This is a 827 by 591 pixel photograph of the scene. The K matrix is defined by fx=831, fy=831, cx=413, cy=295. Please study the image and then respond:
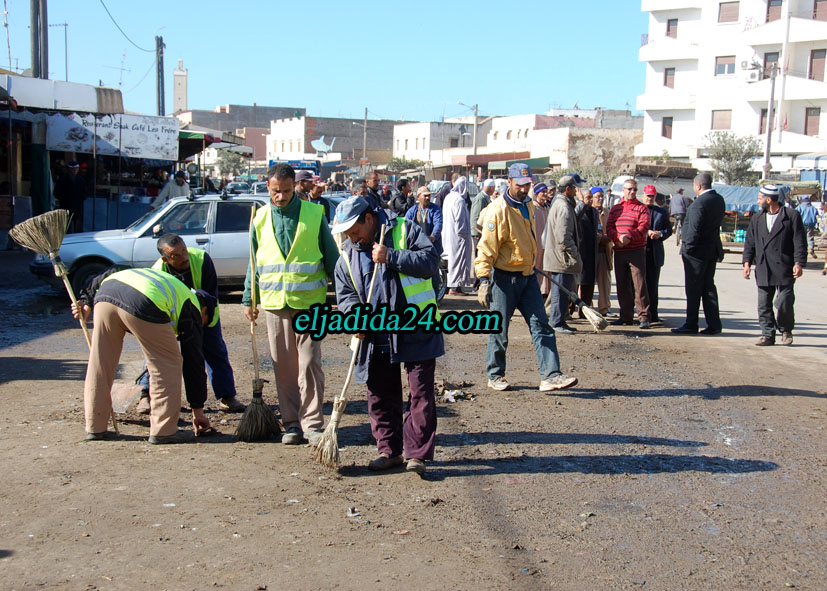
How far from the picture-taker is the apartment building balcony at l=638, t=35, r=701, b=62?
5400cm

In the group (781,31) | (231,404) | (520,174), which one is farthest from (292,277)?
(781,31)

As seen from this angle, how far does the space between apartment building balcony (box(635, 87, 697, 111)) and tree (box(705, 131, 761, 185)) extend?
863cm

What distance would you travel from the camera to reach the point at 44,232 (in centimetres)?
605

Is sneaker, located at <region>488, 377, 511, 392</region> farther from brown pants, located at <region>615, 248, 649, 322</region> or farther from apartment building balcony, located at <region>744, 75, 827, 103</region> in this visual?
apartment building balcony, located at <region>744, 75, 827, 103</region>

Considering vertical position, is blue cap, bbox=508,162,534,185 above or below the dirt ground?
above

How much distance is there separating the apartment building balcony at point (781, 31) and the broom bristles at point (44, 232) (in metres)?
47.6

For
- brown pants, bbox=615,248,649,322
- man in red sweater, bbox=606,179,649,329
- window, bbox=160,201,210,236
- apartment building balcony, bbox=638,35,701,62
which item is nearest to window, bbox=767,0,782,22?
apartment building balcony, bbox=638,35,701,62

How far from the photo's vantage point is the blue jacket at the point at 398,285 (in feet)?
16.2

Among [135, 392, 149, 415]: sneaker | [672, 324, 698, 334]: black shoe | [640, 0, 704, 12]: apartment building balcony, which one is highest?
[640, 0, 704, 12]: apartment building balcony

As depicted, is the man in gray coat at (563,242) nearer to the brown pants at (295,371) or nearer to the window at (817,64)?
the brown pants at (295,371)

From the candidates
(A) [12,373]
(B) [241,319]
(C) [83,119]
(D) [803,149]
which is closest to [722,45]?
(D) [803,149]

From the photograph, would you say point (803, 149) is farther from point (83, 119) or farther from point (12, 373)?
point (12, 373)

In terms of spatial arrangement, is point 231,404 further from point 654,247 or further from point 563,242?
point 654,247

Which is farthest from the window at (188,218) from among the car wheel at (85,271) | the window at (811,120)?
the window at (811,120)
